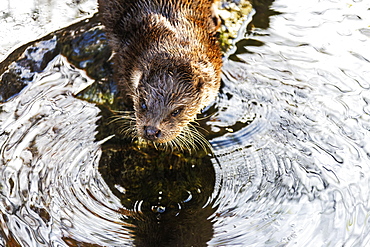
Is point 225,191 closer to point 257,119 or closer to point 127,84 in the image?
point 257,119

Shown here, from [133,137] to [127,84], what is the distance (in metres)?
0.41

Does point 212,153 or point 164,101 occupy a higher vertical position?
point 164,101

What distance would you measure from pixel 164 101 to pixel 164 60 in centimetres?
30

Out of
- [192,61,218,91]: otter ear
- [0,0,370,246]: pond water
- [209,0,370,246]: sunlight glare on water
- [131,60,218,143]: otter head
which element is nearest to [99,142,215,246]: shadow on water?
[0,0,370,246]: pond water

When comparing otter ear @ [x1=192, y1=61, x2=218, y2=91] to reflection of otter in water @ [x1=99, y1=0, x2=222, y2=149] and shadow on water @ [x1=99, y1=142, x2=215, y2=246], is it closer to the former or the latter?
reflection of otter in water @ [x1=99, y1=0, x2=222, y2=149]

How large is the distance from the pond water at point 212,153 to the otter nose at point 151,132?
0.34 meters

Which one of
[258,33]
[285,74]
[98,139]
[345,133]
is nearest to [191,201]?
[98,139]

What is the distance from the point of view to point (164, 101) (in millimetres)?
3496

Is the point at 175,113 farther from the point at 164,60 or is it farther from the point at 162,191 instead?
the point at 162,191

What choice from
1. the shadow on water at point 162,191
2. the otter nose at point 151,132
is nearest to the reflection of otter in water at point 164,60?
the otter nose at point 151,132

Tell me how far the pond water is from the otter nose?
1.12 ft

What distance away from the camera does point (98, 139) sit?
3.78 meters

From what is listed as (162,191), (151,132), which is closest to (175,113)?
(151,132)

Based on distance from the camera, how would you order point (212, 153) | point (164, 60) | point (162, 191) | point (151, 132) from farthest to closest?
point (212, 153), point (164, 60), point (162, 191), point (151, 132)
